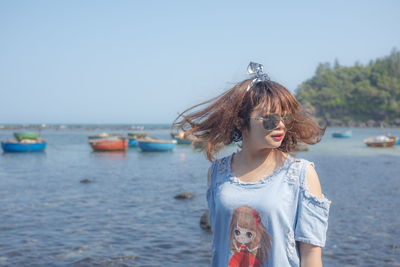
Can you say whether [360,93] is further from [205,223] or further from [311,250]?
[311,250]

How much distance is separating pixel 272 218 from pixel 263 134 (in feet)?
1.56

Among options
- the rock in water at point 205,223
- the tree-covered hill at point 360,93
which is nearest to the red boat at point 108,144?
the rock in water at point 205,223

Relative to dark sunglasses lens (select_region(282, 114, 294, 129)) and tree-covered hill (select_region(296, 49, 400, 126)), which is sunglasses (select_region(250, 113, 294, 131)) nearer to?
dark sunglasses lens (select_region(282, 114, 294, 129))

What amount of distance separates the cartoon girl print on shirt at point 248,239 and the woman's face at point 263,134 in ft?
1.26

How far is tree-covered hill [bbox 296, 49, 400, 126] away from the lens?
13125 centimetres

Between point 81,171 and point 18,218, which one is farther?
point 81,171

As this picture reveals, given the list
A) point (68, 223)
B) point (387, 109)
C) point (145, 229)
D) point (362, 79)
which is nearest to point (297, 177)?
point (145, 229)

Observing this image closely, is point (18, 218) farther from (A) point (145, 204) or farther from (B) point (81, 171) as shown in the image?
(B) point (81, 171)

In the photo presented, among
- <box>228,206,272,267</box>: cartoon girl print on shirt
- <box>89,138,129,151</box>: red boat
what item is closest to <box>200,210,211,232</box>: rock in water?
<box>228,206,272,267</box>: cartoon girl print on shirt

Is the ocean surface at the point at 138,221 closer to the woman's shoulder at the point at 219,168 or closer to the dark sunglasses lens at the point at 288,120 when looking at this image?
the woman's shoulder at the point at 219,168

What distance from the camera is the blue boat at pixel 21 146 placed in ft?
119

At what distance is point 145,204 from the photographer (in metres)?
14.0

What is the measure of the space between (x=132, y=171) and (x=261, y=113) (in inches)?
915

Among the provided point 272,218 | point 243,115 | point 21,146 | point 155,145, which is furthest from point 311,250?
point 21,146
